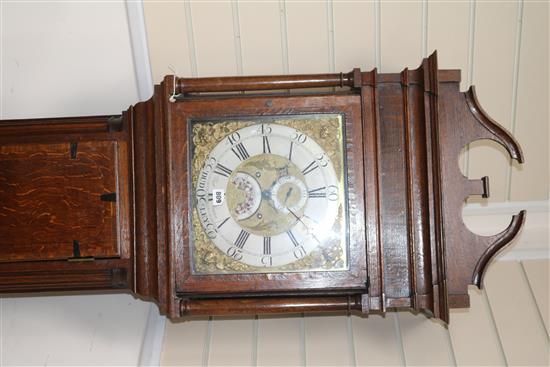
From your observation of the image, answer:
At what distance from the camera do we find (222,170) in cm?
137

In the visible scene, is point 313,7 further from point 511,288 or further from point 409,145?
point 511,288

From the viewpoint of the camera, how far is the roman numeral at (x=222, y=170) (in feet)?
4.50

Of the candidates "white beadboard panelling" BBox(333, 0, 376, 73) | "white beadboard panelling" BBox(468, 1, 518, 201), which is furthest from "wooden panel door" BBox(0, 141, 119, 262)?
"white beadboard panelling" BBox(468, 1, 518, 201)

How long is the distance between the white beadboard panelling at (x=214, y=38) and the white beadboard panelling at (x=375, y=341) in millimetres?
686

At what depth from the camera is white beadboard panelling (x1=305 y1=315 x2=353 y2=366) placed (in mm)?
1502

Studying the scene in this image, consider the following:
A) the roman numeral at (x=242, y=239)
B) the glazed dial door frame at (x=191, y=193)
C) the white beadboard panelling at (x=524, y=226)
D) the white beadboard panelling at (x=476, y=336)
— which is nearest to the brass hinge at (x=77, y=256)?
the glazed dial door frame at (x=191, y=193)

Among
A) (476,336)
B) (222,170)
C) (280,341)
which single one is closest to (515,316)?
(476,336)

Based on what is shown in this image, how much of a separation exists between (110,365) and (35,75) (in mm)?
729

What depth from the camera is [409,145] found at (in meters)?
1.36

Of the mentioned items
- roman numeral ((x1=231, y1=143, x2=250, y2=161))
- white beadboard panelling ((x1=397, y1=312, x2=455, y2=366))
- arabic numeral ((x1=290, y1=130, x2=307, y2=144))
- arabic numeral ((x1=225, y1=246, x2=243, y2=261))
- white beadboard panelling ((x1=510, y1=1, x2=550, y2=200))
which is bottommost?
white beadboard panelling ((x1=397, y1=312, x2=455, y2=366))

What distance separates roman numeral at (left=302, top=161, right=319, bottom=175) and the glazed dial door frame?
0.06 m

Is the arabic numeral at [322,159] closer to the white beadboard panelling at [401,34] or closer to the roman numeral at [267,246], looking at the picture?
the roman numeral at [267,246]

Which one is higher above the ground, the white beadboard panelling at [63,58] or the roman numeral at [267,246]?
the white beadboard panelling at [63,58]

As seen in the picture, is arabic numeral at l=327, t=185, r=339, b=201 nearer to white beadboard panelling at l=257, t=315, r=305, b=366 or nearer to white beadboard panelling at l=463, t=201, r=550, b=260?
white beadboard panelling at l=257, t=315, r=305, b=366
